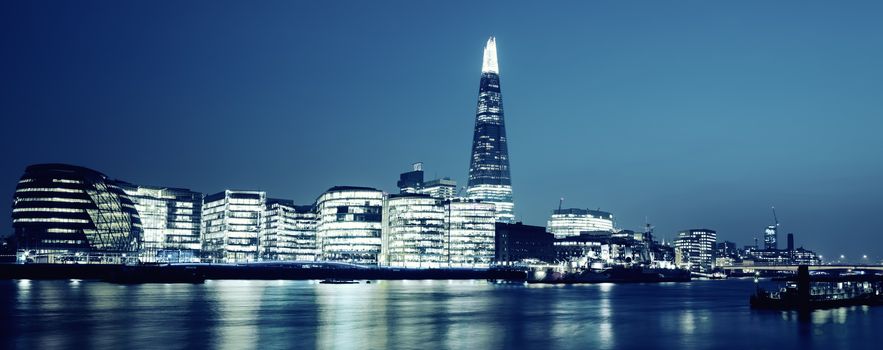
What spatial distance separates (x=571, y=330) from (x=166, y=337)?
40.5m

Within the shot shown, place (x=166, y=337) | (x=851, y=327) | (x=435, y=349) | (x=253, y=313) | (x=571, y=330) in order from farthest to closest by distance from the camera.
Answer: (x=253, y=313)
(x=851, y=327)
(x=571, y=330)
(x=166, y=337)
(x=435, y=349)

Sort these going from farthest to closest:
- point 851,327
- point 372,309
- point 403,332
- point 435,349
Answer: point 372,309
point 851,327
point 403,332
point 435,349

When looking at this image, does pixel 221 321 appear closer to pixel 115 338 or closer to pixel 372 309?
pixel 115 338

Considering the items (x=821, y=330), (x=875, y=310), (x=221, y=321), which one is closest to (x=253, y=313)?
(x=221, y=321)

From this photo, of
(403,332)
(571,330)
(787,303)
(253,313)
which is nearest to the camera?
(403,332)

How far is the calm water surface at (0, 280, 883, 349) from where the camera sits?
236 ft

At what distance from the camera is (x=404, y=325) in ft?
287

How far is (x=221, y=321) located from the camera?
3516 inches

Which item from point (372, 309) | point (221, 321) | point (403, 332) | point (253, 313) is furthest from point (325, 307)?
point (403, 332)

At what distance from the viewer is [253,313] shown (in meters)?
102

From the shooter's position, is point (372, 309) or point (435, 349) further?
point (372, 309)

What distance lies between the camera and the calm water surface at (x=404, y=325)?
236ft

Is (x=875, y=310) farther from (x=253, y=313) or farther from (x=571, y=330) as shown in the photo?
(x=253, y=313)

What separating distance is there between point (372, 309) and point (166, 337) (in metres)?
43.1
